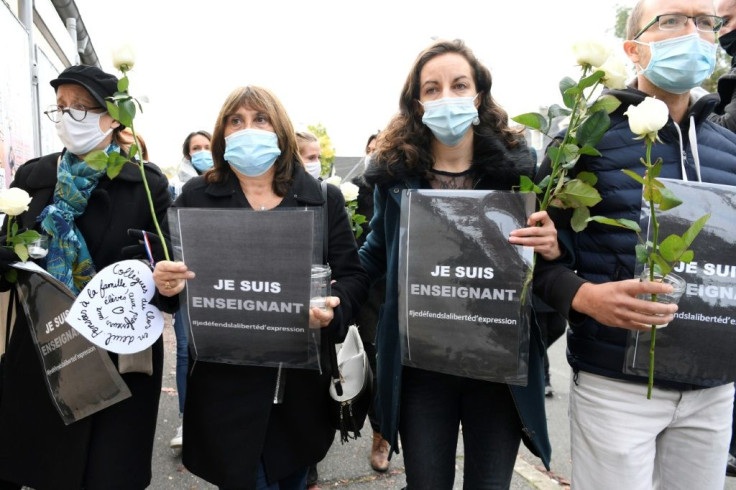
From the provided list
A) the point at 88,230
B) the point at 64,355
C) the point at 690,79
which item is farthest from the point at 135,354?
the point at 690,79

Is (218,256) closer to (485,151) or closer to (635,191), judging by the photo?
(485,151)

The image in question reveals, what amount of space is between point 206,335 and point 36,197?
1.00 metres

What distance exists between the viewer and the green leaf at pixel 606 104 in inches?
57.8

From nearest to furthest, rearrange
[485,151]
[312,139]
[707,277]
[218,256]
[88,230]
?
[707,277] → [218,256] → [485,151] → [88,230] → [312,139]

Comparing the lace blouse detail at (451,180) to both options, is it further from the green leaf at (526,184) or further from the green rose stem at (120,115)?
the green rose stem at (120,115)

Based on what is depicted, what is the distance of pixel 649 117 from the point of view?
1293 millimetres

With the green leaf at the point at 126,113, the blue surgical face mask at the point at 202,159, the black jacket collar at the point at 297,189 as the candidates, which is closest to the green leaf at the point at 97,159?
the green leaf at the point at 126,113

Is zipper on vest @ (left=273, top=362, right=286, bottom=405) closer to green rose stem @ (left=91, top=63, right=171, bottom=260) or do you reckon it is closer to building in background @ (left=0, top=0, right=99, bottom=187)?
green rose stem @ (left=91, top=63, right=171, bottom=260)

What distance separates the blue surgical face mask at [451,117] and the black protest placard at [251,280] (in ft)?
1.92

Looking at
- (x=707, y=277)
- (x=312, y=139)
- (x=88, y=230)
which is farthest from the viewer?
(x=312, y=139)

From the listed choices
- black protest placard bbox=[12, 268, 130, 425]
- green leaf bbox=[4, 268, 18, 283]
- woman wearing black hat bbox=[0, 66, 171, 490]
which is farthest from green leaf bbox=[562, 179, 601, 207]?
green leaf bbox=[4, 268, 18, 283]

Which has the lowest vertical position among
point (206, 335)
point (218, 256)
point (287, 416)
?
point (287, 416)

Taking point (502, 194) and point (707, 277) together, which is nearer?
point (707, 277)

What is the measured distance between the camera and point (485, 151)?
76.0 inches
